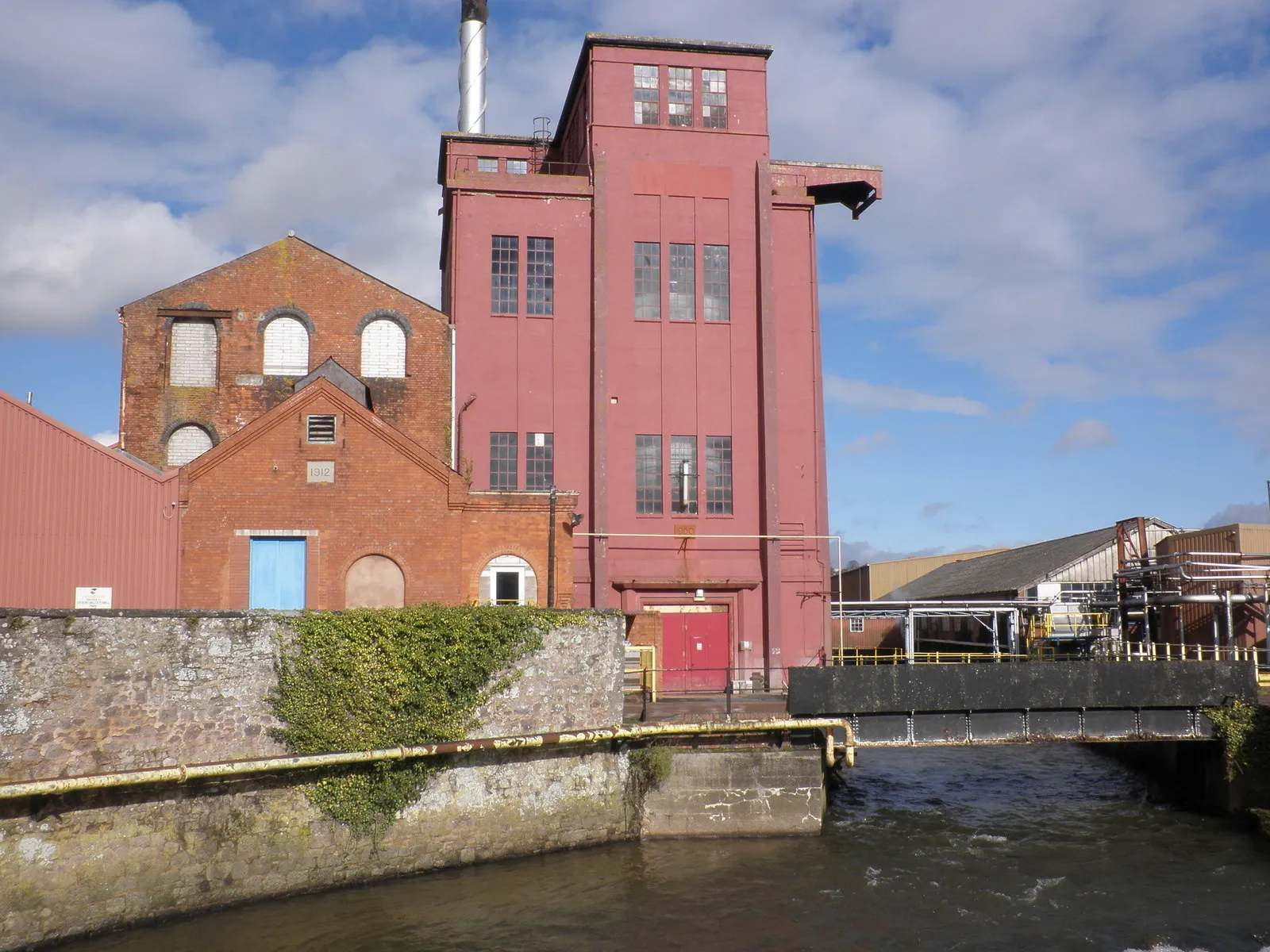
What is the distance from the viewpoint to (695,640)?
92.3 ft

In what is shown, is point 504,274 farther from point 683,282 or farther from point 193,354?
point 193,354

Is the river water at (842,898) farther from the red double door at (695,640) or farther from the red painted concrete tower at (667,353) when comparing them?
the red painted concrete tower at (667,353)

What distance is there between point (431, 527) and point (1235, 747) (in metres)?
18.2

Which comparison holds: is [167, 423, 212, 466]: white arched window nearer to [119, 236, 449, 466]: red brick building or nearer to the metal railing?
[119, 236, 449, 466]: red brick building

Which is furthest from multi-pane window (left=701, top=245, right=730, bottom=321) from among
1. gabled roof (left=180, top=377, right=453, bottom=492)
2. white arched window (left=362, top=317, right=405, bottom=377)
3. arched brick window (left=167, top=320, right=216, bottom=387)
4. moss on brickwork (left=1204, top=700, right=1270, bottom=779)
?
moss on brickwork (left=1204, top=700, right=1270, bottom=779)

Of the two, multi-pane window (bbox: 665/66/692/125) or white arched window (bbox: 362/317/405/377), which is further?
multi-pane window (bbox: 665/66/692/125)

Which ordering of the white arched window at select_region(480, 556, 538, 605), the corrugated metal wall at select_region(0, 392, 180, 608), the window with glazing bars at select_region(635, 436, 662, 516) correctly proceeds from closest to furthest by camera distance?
the corrugated metal wall at select_region(0, 392, 180, 608)
the white arched window at select_region(480, 556, 538, 605)
the window with glazing bars at select_region(635, 436, 662, 516)

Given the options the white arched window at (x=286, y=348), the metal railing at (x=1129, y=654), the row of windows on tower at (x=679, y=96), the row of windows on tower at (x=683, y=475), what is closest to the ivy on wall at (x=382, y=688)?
the metal railing at (x=1129, y=654)

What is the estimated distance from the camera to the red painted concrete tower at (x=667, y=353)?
28281 millimetres

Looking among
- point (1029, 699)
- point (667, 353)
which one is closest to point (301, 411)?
point (667, 353)

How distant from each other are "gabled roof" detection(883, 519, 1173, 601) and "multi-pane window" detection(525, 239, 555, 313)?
795 inches

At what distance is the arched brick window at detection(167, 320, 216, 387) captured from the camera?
29.2 m

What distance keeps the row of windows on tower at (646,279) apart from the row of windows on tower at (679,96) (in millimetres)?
3920

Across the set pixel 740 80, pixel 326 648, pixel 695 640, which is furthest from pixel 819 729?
pixel 740 80
